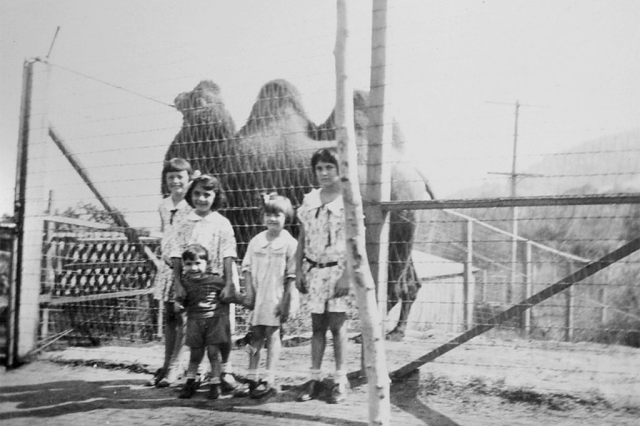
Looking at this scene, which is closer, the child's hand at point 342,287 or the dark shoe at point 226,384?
the child's hand at point 342,287

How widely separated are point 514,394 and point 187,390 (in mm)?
1716

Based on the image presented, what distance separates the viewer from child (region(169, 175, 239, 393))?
144 inches

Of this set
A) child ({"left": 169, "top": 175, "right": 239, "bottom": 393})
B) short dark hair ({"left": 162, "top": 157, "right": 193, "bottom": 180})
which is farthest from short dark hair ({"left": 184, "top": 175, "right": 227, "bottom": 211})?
short dark hair ({"left": 162, "top": 157, "right": 193, "bottom": 180})

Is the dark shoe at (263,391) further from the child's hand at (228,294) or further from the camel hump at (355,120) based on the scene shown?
the camel hump at (355,120)

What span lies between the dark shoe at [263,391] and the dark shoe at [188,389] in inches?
13.6

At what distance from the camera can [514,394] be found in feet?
10.5

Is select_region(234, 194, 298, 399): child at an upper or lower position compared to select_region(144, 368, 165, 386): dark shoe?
upper

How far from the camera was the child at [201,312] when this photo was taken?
3572mm

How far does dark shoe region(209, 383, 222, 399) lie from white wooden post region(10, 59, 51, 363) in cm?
195

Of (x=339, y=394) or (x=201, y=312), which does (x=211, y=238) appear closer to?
(x=201, y=312)

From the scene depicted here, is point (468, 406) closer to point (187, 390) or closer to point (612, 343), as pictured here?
point (612, 343)

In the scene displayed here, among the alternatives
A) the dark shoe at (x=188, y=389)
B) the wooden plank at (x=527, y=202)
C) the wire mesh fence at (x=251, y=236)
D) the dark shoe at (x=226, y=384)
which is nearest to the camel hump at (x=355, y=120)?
the wire mesh fence at (x=251, y=236)

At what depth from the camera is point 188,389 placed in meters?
3.55

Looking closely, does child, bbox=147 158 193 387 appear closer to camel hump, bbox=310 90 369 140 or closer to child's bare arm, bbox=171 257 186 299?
child's bare arm, bbox=171 257 186 299
